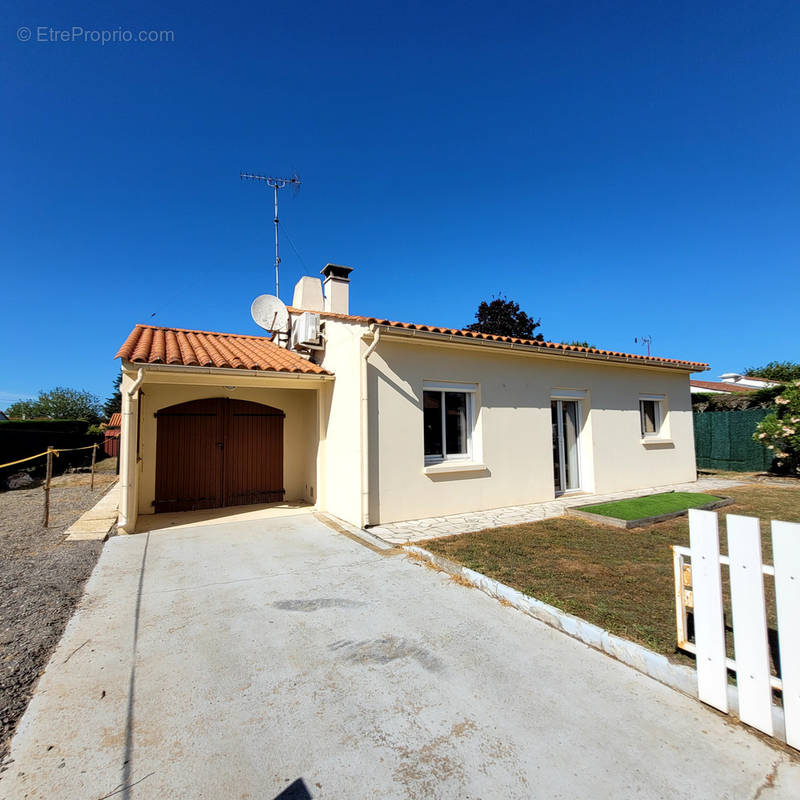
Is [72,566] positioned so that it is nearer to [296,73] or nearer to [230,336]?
[230,336]

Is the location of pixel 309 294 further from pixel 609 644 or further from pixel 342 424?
pixel 609 644

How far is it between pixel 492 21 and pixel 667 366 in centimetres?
906

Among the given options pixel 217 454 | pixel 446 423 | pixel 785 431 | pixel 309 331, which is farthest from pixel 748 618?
pixel 785 431

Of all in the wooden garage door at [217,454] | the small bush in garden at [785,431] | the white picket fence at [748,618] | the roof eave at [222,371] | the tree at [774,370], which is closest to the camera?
the white picket fence at [748,618]

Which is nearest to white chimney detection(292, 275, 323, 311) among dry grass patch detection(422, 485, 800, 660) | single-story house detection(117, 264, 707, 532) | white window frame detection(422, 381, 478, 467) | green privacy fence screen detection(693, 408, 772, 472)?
single-story house detection(117, 264, 707, 532)

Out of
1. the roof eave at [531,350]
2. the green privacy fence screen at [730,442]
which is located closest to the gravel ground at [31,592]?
the roof eave at [531,350]

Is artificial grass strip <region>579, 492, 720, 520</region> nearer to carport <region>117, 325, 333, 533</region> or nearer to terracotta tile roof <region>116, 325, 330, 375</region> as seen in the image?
carport <region>117, 325, 333, 533</region>

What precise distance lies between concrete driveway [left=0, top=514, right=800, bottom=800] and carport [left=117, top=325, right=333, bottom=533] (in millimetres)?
4057

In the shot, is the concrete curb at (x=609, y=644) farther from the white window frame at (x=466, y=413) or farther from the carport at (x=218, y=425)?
the carport at (x=218, y=425)

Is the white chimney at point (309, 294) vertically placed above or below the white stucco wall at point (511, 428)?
above

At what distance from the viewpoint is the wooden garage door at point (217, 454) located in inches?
342

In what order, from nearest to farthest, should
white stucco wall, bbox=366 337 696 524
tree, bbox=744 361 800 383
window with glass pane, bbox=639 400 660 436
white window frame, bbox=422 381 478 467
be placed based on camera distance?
1. white stucco wall, bbox=366 337 696 524
2. white window frame, bbox=422 381 478 467
3. window with glass pane, bbox=639 400 660 436
4. tree, bbox=744 361 800 383

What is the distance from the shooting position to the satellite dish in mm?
9875

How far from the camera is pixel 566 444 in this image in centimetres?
991
